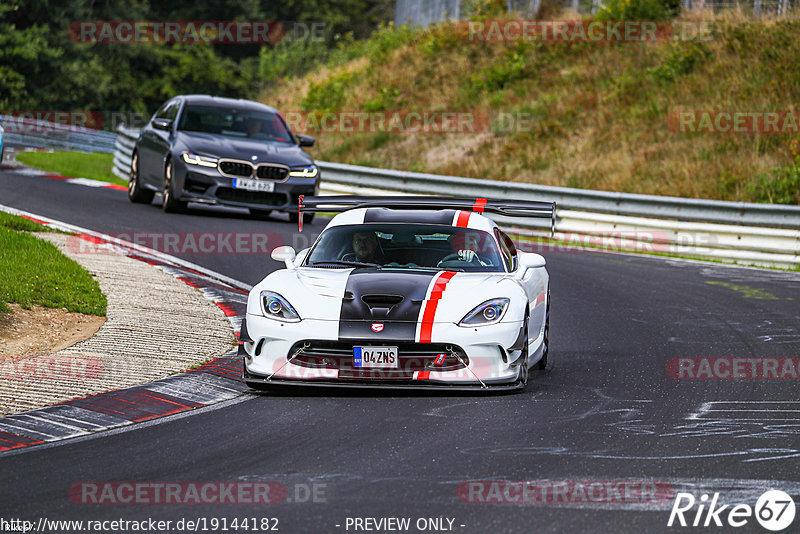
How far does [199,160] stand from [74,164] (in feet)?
43.8

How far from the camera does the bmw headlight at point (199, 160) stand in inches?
693

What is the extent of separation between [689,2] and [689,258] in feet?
43.9

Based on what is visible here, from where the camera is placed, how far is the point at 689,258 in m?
19.1

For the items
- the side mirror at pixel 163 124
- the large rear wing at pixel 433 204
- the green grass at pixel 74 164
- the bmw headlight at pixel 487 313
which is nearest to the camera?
the bmw headlight at pixel 487 313

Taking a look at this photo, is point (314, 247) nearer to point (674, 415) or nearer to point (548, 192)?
point (674, 415)

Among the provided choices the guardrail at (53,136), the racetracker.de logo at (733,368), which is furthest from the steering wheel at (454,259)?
the guardrail at (53,136)

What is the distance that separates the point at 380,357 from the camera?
797 cm

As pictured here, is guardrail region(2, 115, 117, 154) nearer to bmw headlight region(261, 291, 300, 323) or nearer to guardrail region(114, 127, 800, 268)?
guardrail region(114, 127, 800, 268)

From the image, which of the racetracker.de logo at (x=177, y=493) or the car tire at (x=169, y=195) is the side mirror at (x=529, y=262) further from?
the car tire at (x=169, y=195)

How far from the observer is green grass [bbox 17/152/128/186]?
2589cm

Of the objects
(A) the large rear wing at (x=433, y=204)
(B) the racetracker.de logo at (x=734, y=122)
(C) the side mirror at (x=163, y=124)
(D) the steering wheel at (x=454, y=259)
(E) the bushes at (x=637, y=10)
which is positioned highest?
(E) the bushes at (x=637, y=10)

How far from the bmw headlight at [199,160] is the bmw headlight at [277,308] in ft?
30.9

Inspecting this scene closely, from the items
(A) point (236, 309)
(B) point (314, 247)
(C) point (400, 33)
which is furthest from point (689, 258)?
(C) point (400, 33)

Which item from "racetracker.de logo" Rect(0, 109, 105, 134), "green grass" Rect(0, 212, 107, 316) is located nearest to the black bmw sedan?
"green grass" Rect(0, 212, 107, 316)
